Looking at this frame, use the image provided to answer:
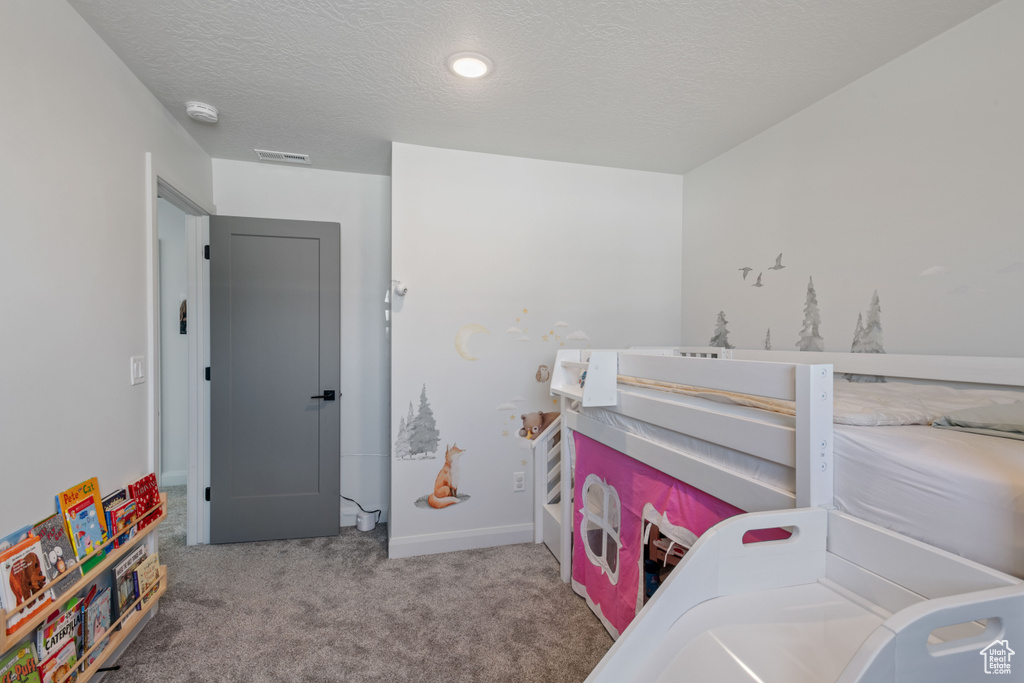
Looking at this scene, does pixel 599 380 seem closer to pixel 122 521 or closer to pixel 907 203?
pixel 907 203

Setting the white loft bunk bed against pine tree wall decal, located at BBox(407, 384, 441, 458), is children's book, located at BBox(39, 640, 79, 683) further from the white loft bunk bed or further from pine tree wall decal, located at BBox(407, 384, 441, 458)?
the white loft bunk bed

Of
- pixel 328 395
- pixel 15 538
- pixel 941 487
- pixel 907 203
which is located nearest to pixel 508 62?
pixel 907 203

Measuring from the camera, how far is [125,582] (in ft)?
5.93

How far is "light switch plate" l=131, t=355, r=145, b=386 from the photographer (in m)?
1.93

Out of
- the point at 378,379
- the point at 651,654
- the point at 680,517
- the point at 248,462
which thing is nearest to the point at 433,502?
the point at 378,379

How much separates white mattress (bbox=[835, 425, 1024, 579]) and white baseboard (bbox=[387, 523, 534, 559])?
204 cm

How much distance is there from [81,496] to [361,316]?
1.72m

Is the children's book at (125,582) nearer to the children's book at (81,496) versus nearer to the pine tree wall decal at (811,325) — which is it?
the children's book at (81,496)

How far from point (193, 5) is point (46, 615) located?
1923mm

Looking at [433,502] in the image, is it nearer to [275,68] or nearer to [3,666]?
[3,666]

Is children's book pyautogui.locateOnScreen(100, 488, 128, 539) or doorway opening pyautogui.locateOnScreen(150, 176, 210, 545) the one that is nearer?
children's book pyautogui.locateOnScreen(100, 488, 128, 539)

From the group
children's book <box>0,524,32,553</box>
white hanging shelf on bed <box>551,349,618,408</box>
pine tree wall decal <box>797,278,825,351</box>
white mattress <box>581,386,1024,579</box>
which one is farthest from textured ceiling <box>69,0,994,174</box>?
children's book <box>0,524,32,553</box>

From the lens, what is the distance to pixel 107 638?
5.56 feet

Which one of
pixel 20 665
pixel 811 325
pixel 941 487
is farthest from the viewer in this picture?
pixel 811 325
